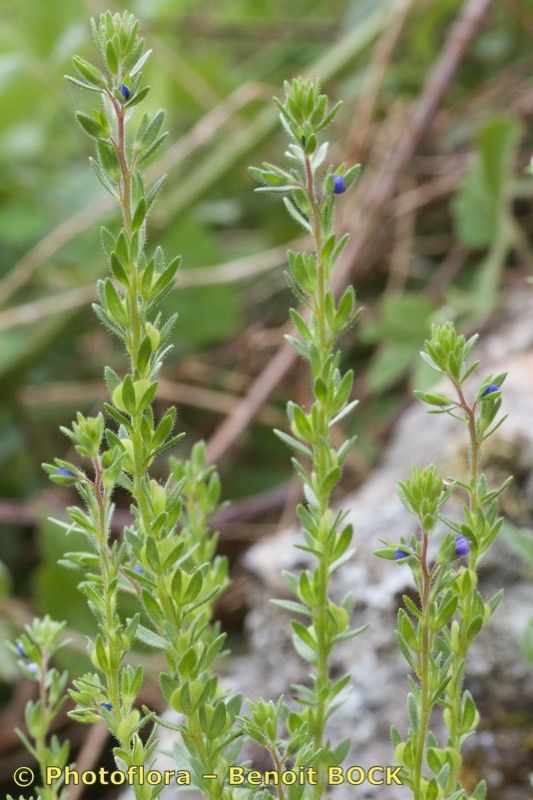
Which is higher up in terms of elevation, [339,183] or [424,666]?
[339,183]

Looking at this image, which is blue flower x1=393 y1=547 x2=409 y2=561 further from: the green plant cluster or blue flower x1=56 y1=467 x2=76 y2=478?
blue flower x1=56 y1=467 x2=76 y2=478

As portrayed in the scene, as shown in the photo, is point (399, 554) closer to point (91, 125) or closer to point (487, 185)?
point (91, 125)

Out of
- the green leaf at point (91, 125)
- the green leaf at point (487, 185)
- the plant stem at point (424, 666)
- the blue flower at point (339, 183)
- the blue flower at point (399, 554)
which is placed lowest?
the plant stem at point (424, 666)

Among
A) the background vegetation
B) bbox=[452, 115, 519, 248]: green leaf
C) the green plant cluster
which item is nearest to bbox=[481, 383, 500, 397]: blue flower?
the green plant cluster

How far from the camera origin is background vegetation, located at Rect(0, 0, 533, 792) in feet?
3.33

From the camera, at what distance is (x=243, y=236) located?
4.46ft

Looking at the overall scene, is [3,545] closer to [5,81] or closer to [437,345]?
[5,81]

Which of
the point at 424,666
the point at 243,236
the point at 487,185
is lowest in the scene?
the point at 424,666

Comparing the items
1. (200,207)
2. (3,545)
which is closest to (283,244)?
(200,207)

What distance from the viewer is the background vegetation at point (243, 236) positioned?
3.33 feet

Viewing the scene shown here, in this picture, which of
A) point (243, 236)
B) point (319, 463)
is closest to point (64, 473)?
point (319, 463)

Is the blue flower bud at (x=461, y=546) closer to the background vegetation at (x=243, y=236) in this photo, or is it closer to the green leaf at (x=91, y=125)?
the green leaf at (x=91, y=125)

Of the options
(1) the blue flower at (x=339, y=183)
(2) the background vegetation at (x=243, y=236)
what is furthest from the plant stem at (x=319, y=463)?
(2) the background vegetation at (x=243, y=236)

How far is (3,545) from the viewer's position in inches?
42.3
